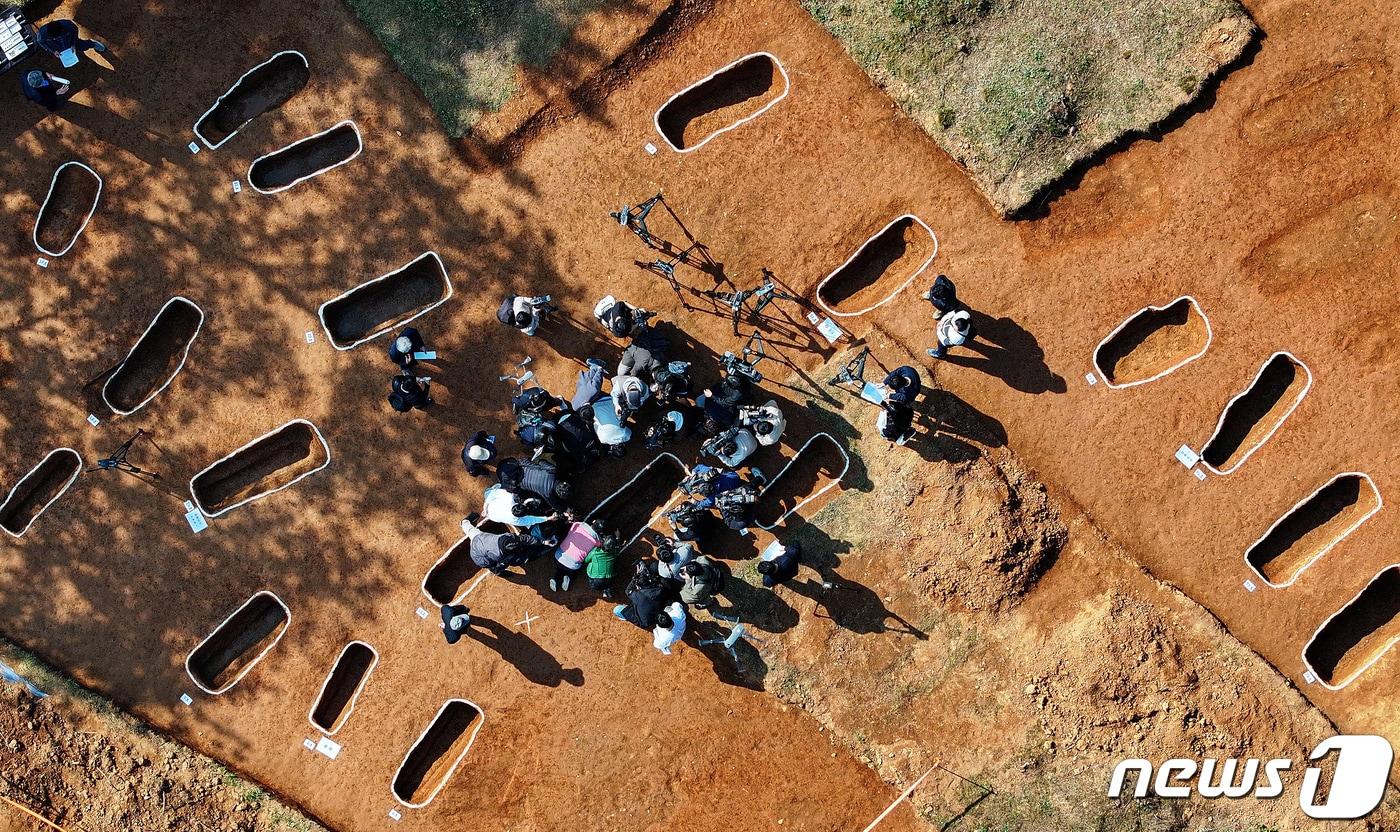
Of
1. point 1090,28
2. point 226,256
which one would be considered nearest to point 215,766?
point 226,256

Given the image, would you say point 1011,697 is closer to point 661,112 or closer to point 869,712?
point 869,712

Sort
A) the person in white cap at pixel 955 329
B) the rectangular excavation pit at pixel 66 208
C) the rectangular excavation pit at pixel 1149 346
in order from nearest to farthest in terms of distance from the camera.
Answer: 1. the person in white cap at pixel 955 329
2. the rectangular excavation pit at pixel 1149 346
3. the rectangular excavation pit at pixel 66 208

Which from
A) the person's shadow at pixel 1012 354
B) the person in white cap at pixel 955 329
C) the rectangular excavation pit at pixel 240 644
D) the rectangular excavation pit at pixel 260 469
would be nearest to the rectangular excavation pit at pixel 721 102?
the person in white cap at pixel 955 329

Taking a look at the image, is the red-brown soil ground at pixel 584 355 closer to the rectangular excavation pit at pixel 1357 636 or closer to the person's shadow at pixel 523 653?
the person's shadow at pixel 523 653

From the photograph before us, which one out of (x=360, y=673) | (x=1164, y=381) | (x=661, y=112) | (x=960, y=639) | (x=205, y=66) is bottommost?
(x=360, y=673)

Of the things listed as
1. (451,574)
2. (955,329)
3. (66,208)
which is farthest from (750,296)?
(66,208)
